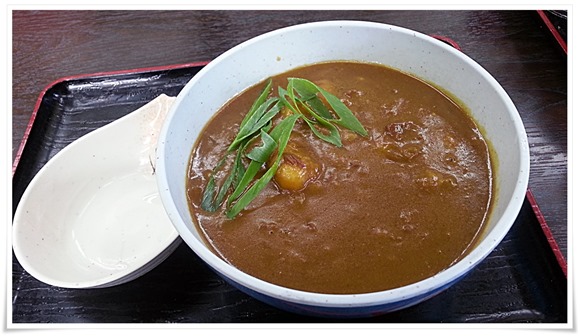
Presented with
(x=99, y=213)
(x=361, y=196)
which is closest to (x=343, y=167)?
(x=361, y=196)

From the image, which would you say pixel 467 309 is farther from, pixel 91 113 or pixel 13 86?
pixel 13 86

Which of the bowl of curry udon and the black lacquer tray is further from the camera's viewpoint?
the black lacquer tray

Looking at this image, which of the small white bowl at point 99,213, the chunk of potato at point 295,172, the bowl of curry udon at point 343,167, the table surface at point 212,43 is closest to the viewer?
the bowl of curry udon at point 343,167

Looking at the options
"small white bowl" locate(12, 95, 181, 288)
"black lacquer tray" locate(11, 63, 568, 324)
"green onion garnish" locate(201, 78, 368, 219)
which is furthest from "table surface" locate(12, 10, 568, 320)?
"green onion garnish" locate(201, 78, 368, 219)

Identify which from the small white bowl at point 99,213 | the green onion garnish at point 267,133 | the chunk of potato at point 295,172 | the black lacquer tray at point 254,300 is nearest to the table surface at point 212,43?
the small white bowl at point 99,213

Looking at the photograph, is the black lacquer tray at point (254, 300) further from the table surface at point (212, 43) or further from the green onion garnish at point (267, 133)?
the table surface at point (212, 43)

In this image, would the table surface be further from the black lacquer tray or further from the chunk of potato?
the chunk of potato

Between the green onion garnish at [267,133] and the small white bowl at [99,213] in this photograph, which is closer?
the green onion garnish at [267,133]
